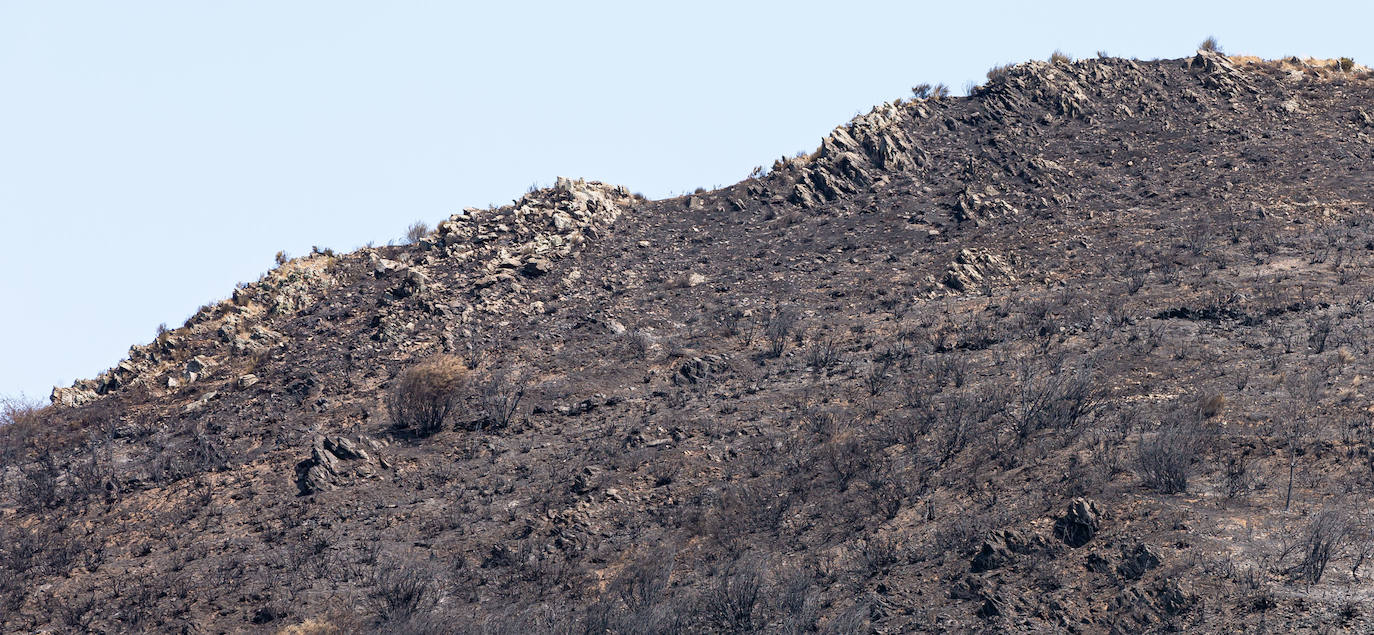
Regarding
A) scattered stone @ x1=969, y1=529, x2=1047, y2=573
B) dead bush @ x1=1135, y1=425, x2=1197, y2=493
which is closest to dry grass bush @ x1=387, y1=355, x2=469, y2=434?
scattered stone @ x1=969, y1=529, x2=1047, y2=573

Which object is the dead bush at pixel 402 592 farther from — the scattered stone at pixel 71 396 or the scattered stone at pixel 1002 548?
the scattered stone at pixel 71 396

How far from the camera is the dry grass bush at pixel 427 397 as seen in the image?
25.5 metres

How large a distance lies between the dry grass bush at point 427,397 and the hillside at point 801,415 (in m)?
0.32

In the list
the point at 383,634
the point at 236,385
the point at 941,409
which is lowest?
the point at 383,634

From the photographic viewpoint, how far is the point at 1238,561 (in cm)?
1616

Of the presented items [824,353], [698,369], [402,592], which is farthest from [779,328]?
[402,592]

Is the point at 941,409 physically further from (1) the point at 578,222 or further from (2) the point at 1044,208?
(1) the point at 578,222

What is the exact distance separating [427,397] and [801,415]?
927 centimetres

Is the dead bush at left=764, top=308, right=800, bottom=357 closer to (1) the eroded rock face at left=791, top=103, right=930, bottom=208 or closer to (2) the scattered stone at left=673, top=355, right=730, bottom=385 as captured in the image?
(2) the scattered stone at left=673, top=355, right=730, bottom=385

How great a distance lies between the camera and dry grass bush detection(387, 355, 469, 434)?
2545cm

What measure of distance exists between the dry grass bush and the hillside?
1.05ft

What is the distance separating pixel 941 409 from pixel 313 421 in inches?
618

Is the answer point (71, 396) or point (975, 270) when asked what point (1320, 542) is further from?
point (71, 396)

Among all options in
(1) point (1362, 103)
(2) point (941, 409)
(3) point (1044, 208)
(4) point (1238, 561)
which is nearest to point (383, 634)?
(2) point (941, 409)
